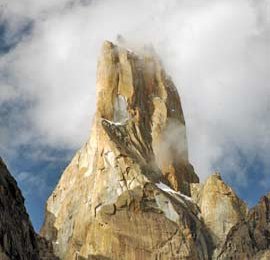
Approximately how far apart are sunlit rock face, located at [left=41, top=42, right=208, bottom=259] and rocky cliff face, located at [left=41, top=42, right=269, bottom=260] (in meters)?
0.19

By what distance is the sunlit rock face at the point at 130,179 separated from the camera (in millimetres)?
126250

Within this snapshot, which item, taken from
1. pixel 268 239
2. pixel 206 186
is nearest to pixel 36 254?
pixel 268 239

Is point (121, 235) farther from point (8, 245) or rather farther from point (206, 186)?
point (8, 245)

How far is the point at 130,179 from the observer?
13462 cm

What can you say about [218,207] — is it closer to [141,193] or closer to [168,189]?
[168,189]

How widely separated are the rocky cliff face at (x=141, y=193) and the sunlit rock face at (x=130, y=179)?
189 mm

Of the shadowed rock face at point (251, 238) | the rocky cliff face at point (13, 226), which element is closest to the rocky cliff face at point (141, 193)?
the shadowed rock face at point (251, 238)

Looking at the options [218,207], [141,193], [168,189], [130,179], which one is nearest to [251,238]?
[218,207]

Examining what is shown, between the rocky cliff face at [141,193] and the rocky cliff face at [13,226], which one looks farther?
the rocky cliff face at [141,193]

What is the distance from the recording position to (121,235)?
4941 inches

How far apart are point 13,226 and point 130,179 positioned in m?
87.0

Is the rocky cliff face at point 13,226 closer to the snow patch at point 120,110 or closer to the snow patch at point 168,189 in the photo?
the snow patch at point 168,189

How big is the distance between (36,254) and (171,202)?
257 feet

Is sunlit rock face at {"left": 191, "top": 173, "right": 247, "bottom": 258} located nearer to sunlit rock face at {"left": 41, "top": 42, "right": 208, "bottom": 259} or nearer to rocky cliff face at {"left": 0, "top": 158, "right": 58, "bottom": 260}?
sunlit rock face at {"left": 41, "top": 42, "right": 208, "bottom": 259}
